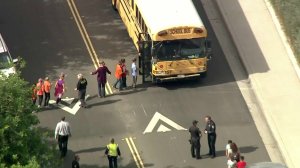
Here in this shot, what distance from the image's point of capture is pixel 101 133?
102 feet

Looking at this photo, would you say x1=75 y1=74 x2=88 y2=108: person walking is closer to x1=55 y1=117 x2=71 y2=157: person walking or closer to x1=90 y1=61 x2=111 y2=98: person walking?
x1=90 y1=61 x2=111 y2=98: person walking

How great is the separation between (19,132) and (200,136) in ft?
26.3

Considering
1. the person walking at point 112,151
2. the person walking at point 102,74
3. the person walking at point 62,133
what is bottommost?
the person walking at point 112,151

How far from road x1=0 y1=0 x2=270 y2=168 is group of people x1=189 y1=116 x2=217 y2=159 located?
315 millimetres

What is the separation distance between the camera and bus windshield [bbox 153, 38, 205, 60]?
3269 cm

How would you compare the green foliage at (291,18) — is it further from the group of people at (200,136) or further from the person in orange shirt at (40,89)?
the person in orange shirt at (40,89)

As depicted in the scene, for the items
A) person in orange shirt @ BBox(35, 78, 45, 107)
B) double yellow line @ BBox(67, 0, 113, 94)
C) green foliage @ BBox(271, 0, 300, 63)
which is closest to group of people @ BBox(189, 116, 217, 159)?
double yellow line @ BBox(67, 0, 113, 94)

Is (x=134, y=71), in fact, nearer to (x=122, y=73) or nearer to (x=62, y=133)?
(x=122, y=73)

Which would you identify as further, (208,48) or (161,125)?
(208,48)

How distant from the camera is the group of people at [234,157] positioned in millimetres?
27516

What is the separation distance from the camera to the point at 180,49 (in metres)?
32.8

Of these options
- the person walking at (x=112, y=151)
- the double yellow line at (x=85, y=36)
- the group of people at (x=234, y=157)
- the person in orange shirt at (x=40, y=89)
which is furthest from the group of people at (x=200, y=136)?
the person in orange shirt at (x=40, y=89)

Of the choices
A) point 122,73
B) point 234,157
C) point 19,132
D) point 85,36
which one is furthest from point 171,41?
point 19,132

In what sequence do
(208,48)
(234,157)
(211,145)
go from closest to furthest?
1. (234,157)
2. (211,145)
3. (208,48)
